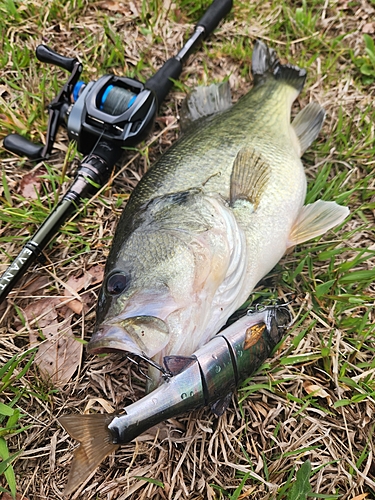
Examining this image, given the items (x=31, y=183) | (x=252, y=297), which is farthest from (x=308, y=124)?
(x=31, y=183)

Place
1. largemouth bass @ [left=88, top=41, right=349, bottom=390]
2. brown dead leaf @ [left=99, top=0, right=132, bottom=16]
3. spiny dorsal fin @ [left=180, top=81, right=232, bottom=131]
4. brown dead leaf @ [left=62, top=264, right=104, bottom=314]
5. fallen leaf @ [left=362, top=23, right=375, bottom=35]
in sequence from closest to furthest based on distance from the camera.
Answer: largemouth bass @ [left=88, top=41, right=349, bottom=390] < brown dead leaf @ [left=62, top=264, right=104, bottom=314] < spiny dorsal fin @ [left=180, top=81, right=232, bottom=131] < fallen leaf @ [left=362, top=23, right=375, bottom=35] < brown dead leaf @ [left=99, top=0, right=132, bottom=16]

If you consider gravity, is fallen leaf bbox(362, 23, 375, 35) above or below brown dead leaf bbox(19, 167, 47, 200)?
above

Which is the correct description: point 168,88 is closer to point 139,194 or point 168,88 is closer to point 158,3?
point 158,3

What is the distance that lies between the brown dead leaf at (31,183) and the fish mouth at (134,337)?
1571mm

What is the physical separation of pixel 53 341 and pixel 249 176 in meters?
1.48

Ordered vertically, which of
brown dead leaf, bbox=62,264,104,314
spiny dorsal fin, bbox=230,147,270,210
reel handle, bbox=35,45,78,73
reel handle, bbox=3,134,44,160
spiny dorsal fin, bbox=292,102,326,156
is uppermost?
spiny dorsal fin, bbox=292,102,326,156

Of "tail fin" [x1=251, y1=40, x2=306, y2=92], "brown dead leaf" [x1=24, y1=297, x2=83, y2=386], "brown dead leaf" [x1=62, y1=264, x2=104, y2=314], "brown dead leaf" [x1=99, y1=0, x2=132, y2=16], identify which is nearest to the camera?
"brown dead leaf" [x1=24, y1=297, x2=83, y2=386]

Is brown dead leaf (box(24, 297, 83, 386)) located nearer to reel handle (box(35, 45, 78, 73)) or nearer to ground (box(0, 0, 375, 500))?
ground (box(0, 0, 375, 500))

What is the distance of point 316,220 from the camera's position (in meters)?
2.50

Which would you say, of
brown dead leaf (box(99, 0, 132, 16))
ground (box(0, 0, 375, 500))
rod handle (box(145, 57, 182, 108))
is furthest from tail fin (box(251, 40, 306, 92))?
brown dead leaf (box(99, 0, 132, 16))

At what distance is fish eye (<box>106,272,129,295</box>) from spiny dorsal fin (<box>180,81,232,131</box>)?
1.40 metres

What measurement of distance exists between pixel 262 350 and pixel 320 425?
0.57 metres

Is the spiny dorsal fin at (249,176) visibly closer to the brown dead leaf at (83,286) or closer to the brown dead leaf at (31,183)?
the brown dead leaf at (83,286)

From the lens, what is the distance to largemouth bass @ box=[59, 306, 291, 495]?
1.76 metres
